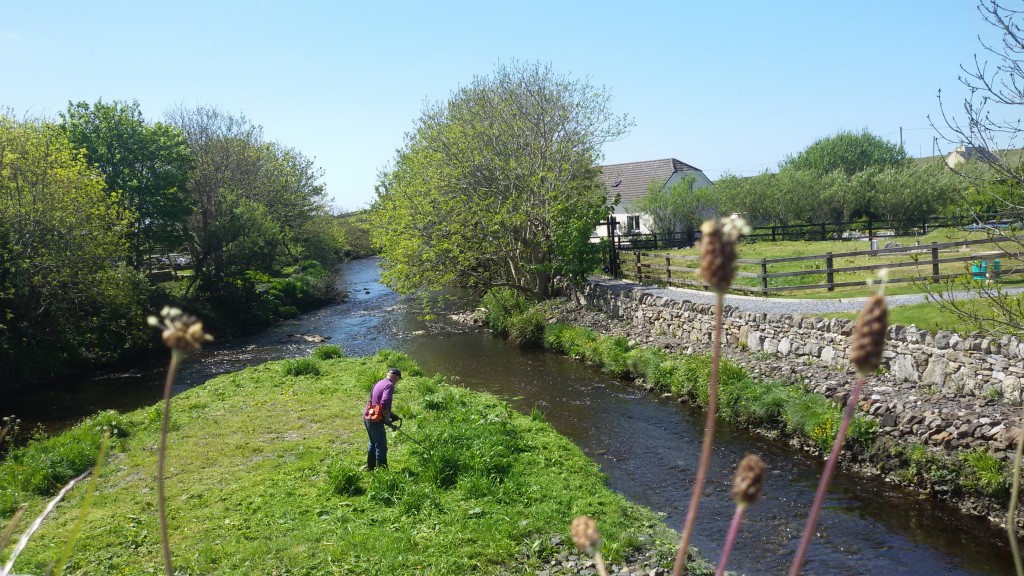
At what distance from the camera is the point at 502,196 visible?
27422 millimetres

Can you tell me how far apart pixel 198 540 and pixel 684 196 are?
137ft

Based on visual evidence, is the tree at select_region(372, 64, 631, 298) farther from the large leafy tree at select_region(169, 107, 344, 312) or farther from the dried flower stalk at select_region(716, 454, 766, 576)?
the dried flower stalk at select_region(716, 454, 766, 576)

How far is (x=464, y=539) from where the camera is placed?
902 cm

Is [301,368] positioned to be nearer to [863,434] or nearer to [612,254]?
[863,434]

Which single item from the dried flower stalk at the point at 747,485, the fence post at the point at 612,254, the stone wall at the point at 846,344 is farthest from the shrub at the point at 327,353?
the dried flower stalk at the point at 747,485

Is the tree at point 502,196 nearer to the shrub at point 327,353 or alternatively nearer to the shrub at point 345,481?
the shrub at point 327,353

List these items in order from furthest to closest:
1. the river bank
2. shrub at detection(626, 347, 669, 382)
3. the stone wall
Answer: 1. shrub at detection(626, 347, 669, 382)
2. the stone wall
3. the river bank

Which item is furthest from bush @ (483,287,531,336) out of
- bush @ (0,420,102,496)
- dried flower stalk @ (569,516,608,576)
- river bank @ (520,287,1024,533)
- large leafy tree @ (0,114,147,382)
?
dried flower stalk @ (569,516,608,576)

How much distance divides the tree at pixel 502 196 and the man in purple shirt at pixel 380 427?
14.7 m

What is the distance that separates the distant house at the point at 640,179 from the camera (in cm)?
5425

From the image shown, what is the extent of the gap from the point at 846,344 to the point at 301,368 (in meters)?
13.7

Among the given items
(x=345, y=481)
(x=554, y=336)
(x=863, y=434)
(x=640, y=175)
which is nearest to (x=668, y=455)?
(x=863, y=434)

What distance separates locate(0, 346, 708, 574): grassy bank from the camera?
8531 mm

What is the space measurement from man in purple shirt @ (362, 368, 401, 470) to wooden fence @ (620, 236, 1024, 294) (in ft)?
32.1
